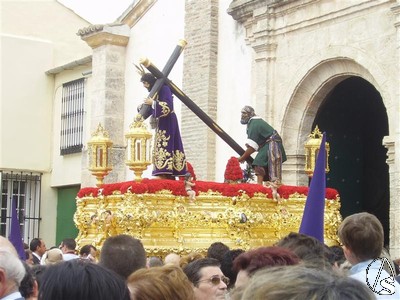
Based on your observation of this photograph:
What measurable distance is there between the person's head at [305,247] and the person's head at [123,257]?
2.62ft

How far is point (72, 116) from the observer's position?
831 inches

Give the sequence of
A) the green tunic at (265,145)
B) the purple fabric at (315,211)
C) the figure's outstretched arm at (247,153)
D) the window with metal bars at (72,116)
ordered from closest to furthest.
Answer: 1. the purple fabric at (315,211)
2. the green tunic at (265,145)
3. the figure's outstretched arm at (247,153)
4. the window with metal bars at (72,116)

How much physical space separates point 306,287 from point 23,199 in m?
20.4

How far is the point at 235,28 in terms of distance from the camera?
15.3 m

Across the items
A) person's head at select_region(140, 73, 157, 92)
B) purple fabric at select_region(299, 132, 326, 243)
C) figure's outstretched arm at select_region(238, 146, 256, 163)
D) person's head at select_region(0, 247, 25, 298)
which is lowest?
person's head at select_region(0, 247, 25, 298)

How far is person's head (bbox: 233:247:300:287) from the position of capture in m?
3.62

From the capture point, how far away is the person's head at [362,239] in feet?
13.8

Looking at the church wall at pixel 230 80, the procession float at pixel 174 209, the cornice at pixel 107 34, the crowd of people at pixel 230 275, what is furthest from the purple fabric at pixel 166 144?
the cornice at pixel 107 34

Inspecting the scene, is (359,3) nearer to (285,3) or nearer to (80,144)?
(285,3)

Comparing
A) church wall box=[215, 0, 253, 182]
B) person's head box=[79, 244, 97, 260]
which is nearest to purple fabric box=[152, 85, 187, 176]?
person's head box=[79, 244, 97, 260]

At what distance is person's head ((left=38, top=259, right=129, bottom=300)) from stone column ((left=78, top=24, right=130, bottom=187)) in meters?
15.0

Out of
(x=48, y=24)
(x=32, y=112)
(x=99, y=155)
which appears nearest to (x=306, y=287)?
(x=99, y=155)

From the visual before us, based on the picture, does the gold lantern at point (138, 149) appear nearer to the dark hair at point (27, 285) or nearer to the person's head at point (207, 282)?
the person's head at point (207, 282)

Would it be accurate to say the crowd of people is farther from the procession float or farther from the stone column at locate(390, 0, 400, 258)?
the stone column at locate(390, 0, 400, 258)
